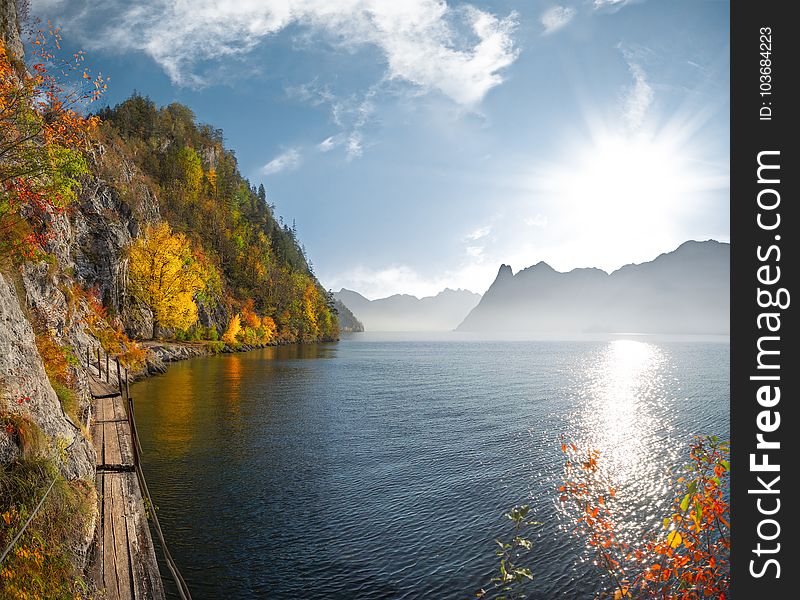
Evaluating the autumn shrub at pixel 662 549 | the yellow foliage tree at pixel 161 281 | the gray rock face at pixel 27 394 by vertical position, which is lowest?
the autumn shrub at pixel 662 549

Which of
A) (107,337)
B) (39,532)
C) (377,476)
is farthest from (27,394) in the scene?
(107,337)

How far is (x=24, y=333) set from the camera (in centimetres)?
1274

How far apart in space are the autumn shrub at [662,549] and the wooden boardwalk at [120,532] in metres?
11.8

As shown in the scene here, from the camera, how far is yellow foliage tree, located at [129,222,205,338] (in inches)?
2697

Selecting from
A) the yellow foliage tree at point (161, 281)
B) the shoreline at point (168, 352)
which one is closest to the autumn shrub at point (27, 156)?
the shoreline at point (168, 352)

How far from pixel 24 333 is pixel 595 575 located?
19.5 meters

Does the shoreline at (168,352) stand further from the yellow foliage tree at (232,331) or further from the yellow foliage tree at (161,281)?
the yellow foliage tree at (161,281)

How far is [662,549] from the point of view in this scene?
Result: 14.5 metres

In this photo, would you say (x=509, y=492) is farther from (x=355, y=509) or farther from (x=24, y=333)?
(x=24, y=333)

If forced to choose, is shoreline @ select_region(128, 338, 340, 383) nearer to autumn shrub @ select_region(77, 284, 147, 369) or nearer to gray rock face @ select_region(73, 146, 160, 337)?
autumn shrub @ select_region(77, 284, 147, 369)

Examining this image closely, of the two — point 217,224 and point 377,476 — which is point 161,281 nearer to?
point 217,224

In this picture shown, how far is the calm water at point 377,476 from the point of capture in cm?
1337

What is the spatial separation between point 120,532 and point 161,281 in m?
66.9
